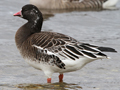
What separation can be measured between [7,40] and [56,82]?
14.1ft

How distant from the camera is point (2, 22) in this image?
1405 centimetres

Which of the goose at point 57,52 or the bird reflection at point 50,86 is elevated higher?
the goose at point 57,52

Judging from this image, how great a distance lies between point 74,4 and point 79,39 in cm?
684

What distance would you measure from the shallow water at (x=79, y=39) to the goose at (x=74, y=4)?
116 cm

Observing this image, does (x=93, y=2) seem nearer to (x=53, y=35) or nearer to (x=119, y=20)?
(x=119, y=20)

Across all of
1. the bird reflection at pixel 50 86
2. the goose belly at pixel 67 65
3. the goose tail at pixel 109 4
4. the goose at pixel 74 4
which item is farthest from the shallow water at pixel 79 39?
the goose tail at pixel 109 4

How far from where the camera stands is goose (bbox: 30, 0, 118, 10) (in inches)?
698

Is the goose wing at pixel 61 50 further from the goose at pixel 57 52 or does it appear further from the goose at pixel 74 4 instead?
the goose at pixel 74 4

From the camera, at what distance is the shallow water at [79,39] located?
744 centimetres

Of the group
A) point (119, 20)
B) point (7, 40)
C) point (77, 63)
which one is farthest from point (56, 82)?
point (119, 20)

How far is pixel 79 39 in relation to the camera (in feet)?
39.1

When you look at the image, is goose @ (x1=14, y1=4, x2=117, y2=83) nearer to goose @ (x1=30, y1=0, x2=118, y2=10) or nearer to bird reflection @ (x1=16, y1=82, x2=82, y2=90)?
bird reflection @ (x1=16, y1=82, x2=82, y2=90)

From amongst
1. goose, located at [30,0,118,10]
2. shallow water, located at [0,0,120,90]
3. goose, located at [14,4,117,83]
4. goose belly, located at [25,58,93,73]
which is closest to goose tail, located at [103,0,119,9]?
goose, located at [30,0,118,10]

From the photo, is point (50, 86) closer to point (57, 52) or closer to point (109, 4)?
point (57, 52)
